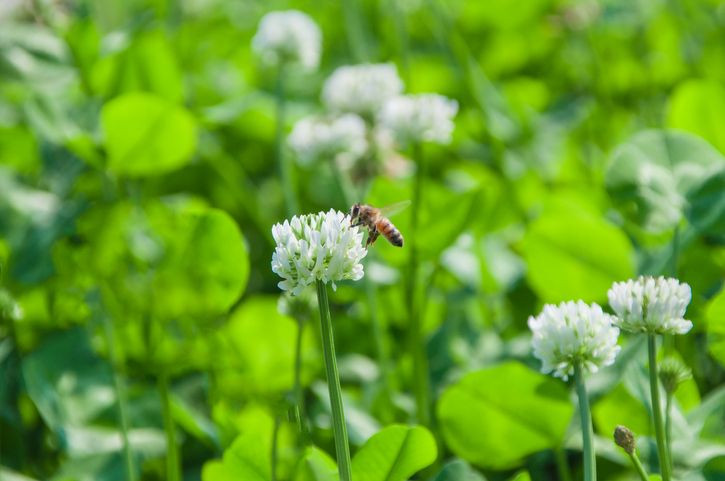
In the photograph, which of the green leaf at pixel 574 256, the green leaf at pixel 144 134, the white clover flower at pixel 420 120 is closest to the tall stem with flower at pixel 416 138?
the white clover flower at pixel 420 120

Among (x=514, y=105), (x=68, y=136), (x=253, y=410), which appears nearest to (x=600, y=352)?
(x=253, y=410)

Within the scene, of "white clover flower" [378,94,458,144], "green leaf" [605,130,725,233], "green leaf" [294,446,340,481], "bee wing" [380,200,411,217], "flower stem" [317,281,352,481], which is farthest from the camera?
"white clover flower" [378,94,458,144]

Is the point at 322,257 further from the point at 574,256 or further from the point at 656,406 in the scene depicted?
the point at 574,256

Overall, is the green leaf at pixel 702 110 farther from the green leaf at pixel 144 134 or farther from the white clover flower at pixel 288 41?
the green leaf at pixel 144 134

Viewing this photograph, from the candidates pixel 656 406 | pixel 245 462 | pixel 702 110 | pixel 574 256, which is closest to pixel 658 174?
pixel 574 256

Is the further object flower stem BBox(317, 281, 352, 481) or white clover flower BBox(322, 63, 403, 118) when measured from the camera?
white clover flower BBox(322, 63, 403, 118)

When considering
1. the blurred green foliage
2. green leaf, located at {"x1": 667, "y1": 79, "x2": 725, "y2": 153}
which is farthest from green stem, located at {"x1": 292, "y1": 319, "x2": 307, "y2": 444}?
green leaf, located at {"x1": 667, "y1": 79, "x2": 725, "y2": 153}

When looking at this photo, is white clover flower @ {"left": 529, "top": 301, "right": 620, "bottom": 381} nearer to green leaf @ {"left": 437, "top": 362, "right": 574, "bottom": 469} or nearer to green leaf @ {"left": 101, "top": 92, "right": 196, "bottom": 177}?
green leaf @ {"left": 437, "top": 362, "right": 574, "bottom": 469}
